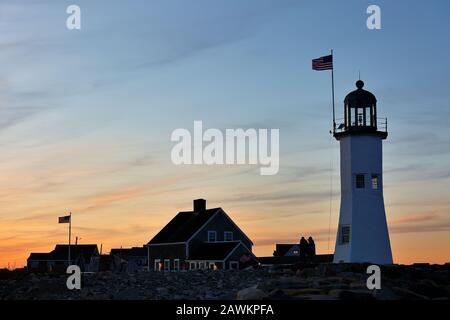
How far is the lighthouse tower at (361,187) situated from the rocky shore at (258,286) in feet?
12.2

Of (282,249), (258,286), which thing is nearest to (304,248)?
(258,286)

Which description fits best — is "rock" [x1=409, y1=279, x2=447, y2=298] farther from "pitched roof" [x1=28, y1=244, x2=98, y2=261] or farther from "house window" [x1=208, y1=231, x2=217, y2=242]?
"pitched roof" [x1=28, y1=244, x2=98, y2=261]

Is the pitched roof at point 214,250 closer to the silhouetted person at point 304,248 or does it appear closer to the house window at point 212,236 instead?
the house window at point 212,236

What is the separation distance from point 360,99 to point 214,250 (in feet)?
62.7

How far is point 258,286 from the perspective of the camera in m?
26.8

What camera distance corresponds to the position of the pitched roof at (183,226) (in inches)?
2426

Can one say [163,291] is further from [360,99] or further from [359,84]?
[359,84]

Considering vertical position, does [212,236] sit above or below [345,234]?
above

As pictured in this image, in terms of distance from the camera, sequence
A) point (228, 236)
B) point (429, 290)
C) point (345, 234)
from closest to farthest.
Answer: point (429, 290) < point (345, 234) < point (228, 236)
